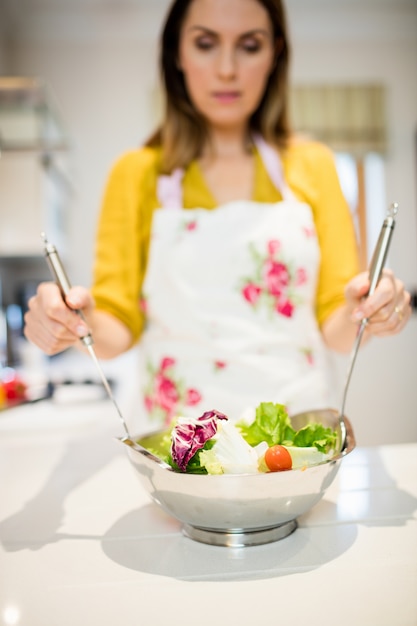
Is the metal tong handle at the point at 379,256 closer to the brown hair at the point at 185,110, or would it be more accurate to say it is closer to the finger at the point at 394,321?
the finger at the point at 394,321

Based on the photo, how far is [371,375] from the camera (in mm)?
2414

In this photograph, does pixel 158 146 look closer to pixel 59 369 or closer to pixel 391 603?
pixel 391 603

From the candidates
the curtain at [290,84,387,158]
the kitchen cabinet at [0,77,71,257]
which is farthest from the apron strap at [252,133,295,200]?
the curtain at [290,84,387,158]

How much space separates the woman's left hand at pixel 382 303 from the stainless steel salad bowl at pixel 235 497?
0.18 meters

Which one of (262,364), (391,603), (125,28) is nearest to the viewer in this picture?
(391,603)

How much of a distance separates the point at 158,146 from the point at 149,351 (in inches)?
16.3

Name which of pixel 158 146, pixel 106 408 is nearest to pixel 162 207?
pixel 158 146

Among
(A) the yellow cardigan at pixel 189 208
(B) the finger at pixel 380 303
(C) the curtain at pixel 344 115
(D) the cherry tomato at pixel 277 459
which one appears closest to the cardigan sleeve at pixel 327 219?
(A) the yellow cardigan at pixel 189 208

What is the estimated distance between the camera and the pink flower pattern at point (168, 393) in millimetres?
1077

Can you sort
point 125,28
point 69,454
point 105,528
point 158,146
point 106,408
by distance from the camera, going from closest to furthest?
point 105,528 < point 69,454 < point 158,146 < point 106,408 < point 125,28

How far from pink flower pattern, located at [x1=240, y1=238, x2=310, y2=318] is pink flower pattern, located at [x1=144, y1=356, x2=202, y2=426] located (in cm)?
19

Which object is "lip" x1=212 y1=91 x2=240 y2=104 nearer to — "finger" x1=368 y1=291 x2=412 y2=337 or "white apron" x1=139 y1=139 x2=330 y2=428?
"white apron" x1=139 y1=139 x2=330 y2=428

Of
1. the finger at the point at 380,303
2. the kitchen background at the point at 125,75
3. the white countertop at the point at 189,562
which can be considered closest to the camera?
the white countertop at the point at 189,562

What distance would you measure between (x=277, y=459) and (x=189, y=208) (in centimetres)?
73
